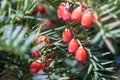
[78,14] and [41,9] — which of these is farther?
[41,9]

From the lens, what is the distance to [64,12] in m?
0.71

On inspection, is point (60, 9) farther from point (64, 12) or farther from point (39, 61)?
point (39, 61)

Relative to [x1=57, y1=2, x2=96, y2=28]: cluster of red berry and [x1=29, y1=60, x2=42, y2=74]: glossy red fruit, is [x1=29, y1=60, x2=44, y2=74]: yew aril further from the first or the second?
[x1=57, y1=2, x2=96, y2=28]: cluster of red berry

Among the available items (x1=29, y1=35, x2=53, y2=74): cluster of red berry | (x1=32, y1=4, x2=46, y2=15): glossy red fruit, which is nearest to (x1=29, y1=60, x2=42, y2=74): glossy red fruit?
(x1=29, y1=35, x2=53, y2=74): cluster of red berry

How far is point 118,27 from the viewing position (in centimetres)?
58

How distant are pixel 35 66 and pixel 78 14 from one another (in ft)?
0.58

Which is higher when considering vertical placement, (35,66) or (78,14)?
(78,14)

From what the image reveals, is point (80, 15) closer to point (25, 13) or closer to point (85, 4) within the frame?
point (85, 4)

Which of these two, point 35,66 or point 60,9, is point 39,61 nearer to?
point 35,66

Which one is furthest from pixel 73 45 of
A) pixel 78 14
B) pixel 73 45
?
pixel 78 14

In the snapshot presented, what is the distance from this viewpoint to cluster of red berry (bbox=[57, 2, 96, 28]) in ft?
2.06

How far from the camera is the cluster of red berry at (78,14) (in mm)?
628

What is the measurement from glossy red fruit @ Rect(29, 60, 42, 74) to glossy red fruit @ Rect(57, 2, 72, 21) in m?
0.14

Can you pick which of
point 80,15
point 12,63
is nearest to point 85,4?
point 80,15
